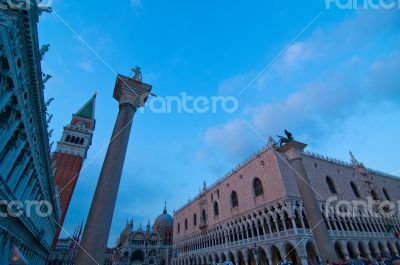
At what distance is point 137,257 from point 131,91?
185 ft

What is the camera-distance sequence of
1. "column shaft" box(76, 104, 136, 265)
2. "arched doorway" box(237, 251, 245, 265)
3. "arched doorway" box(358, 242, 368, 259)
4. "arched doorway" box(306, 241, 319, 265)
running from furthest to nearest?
"arched doorway" box(237, 251, 245, 265) → "arched doorway" box(358, 242, 368, 259) → "arched doorway" box(306, 241, 319, 265) → "column shaft" box(76, 104, 136, 265)

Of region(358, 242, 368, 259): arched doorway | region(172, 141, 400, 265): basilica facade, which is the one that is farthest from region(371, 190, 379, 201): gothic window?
region(358, 242, 368, 259): arched doorway

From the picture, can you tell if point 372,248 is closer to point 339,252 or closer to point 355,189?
point 339,252

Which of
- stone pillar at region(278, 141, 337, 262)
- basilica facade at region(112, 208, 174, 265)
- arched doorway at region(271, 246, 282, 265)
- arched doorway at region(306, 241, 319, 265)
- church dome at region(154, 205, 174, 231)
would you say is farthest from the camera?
church dome at region(154, 205, 174, 231)

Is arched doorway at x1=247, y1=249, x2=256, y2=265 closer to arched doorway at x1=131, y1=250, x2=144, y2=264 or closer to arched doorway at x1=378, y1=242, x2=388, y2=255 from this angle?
arched doorway at x1=378, y1=242, x2=388, y2=255

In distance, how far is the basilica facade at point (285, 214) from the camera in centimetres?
2347

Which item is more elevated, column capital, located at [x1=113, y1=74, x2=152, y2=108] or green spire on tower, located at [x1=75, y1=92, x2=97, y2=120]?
green spire on tower, located at [x1=75, y1=92, x2=97, y2=120]

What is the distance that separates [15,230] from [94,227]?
33.7 ft

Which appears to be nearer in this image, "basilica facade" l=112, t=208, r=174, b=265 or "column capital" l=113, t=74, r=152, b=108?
"column capital" l=113, t=74, r=152, b=108

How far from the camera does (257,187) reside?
95.1ft

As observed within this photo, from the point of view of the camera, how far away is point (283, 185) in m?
24.3

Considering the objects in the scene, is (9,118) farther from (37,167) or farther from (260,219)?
(260,219)

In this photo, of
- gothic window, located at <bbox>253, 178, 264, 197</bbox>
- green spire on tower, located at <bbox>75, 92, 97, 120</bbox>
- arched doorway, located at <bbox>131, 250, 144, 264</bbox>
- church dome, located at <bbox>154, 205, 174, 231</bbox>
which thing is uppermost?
green spire on tower, located at <bbox>75, 92, 97, 120</bbox>

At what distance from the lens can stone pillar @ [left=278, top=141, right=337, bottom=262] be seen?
8.58m
